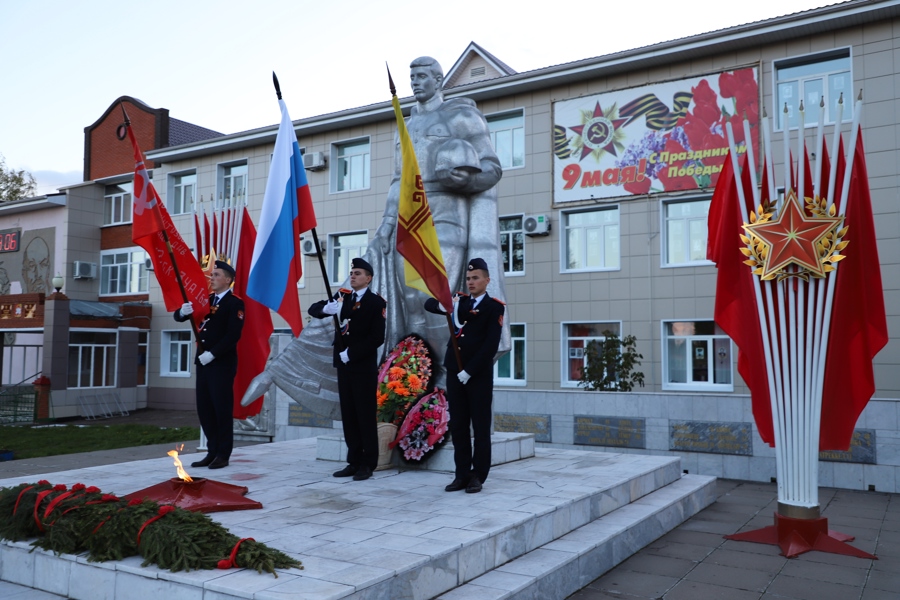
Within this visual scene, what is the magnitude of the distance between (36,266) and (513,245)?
16.5 m

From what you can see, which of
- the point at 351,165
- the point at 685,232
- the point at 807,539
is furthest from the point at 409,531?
the point at 351,165

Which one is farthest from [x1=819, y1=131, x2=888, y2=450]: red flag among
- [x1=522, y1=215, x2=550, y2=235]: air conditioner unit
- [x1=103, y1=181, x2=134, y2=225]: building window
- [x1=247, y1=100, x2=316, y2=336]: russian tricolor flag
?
[x1=103, y1=181, x2=134, y2=225]: building window

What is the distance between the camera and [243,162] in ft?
68.3

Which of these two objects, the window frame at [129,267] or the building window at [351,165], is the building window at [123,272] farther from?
the building window at [351,165]

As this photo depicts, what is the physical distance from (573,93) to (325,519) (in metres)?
12.8

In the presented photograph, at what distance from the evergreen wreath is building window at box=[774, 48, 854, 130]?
1227cm

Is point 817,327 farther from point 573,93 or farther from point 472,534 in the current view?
point 573,93

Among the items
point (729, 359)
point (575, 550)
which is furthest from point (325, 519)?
point (729, 359)

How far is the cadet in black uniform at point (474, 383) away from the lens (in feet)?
17.1

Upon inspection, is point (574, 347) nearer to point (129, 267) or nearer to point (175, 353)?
point (175, 353)

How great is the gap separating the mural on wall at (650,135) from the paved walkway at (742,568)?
27.2 feet

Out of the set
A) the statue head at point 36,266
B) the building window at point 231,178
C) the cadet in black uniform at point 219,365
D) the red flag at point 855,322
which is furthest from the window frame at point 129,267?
the red flag at point 855,322

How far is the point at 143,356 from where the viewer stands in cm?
2255

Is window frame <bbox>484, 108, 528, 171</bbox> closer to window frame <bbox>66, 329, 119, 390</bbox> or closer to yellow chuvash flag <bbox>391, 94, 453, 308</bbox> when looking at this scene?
yellow chuvash flag <bbox>391, 94, 453, 308</bbox>
